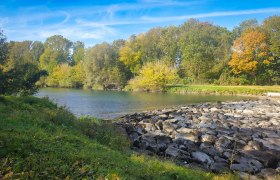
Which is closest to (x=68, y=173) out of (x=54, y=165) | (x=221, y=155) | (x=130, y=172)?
(x=54, y=165)

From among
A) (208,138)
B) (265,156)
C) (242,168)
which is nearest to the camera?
(242,168)

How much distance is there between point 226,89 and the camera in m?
53.6

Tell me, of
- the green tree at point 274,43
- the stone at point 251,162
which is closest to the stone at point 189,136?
the stone at point 251,162

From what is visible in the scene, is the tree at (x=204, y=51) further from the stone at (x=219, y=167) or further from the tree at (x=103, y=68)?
the stone at (x=219, y=167)

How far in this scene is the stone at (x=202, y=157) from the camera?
1135cm

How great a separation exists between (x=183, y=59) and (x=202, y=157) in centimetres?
6426

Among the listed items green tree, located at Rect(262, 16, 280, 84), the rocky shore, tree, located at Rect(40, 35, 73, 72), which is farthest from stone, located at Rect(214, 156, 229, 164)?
tree, located at Rect(40, 35, 73, 72)

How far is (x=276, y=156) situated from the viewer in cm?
1180

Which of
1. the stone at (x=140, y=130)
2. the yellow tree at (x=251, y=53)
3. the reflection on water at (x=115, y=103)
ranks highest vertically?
the yellow tree at (x=251, y=53)

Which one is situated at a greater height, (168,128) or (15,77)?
(15,77)

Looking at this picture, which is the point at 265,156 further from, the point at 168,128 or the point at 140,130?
the point at 140,130

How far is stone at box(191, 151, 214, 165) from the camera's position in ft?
37.2

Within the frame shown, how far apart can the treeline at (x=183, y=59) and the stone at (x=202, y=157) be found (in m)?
43.6

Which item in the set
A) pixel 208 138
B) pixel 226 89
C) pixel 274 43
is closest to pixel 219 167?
pixel 208 138
